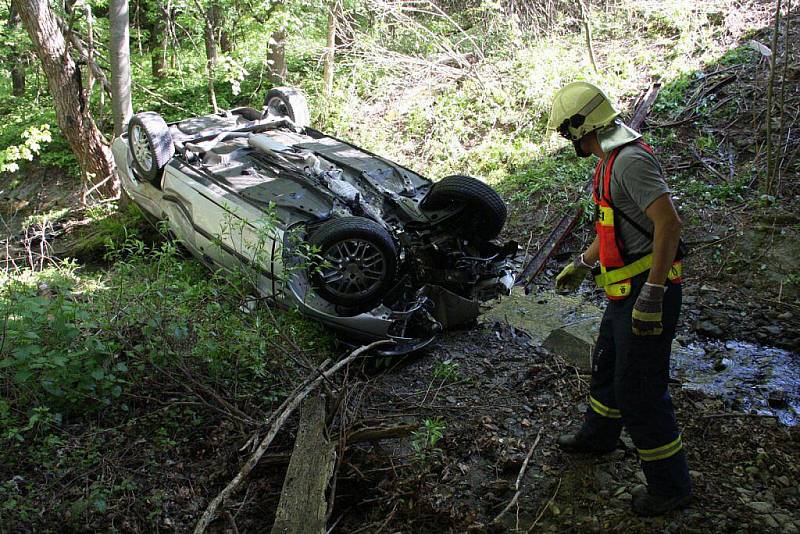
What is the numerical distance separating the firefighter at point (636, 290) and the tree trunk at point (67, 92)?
24.8 feet

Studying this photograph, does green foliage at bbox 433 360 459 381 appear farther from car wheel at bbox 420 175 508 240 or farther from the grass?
car wheel at bbox 420 175 508 240

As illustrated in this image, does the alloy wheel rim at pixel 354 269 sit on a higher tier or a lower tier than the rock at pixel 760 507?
higher

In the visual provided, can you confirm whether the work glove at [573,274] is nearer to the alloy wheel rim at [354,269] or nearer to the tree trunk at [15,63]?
the alloy wheel rim at [354,269]

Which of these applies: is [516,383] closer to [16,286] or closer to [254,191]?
[254,191]

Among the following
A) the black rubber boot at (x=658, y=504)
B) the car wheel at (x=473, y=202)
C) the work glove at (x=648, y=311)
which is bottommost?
the black rubber boot at (x=658, y=504)

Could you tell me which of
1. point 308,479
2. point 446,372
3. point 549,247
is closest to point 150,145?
point 446,372

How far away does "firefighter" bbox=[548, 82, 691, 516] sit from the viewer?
2.85m

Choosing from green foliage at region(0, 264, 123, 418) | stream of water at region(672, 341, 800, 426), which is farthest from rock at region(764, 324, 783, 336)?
green foliage at region(0, 264, 123, 418)

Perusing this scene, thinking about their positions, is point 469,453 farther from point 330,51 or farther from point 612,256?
point 330,51

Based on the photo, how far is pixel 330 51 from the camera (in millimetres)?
10773

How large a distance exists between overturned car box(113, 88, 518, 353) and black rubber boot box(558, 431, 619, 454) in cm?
159

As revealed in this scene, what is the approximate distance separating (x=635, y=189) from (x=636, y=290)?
0.51 meters

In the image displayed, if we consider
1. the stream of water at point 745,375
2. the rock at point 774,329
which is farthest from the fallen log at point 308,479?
the rock at point 774,329

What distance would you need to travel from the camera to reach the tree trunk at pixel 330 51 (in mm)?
10684
